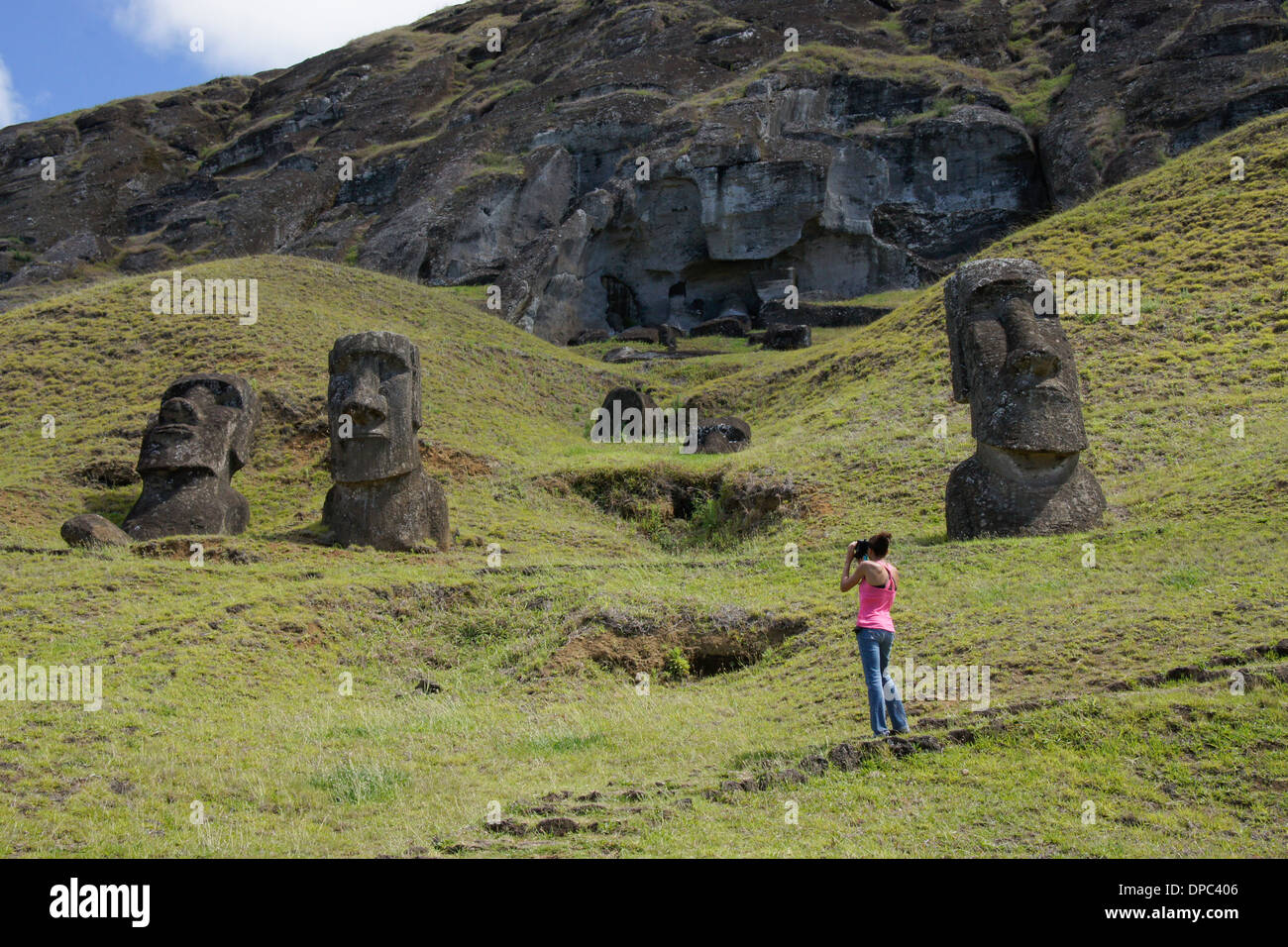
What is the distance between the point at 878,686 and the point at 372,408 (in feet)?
30.6

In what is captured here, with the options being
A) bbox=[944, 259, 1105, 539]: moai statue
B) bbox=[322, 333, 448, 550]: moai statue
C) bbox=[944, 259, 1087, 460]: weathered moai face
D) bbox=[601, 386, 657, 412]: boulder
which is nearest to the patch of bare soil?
bbox=[944, 259, 1105, 539]: moai statue

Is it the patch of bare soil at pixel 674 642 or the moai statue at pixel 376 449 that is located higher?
the moai statue at pixel 376 449

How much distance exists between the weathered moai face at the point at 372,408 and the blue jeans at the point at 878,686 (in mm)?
9042

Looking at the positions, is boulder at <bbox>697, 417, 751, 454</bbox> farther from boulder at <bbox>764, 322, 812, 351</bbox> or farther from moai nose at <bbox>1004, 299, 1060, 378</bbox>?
boulder at <bbox>764, 322, 812, 351</bbox>

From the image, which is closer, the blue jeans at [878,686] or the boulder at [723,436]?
the blue jeans at [878,686]

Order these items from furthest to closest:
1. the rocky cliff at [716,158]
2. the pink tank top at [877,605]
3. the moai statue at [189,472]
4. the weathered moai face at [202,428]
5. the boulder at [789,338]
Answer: the rocky cliff at [716,158] < the boulder at [789,338] < the weathered moai face at [202,428] < the moai statue at [189,472] < the pink tank top at [877,605]

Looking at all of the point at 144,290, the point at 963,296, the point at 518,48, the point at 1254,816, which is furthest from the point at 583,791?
the point at 518,48

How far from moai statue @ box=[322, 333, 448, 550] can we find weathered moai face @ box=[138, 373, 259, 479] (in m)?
2.37

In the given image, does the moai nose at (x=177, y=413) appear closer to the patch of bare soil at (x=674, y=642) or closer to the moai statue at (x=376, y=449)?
the moai statue at (x=376, y=449)

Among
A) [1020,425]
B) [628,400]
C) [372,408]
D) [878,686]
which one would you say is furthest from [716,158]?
[878,686]

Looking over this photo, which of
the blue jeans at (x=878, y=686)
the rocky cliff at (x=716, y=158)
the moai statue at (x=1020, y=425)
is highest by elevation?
the rocky cliff at (x=716, y=158)

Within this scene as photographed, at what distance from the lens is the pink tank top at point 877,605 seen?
7949 mm

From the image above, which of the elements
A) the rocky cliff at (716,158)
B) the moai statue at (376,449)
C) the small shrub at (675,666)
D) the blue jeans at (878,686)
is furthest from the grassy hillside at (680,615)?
the rocky cliff at (716,158)

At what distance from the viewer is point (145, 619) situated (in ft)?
39.3
